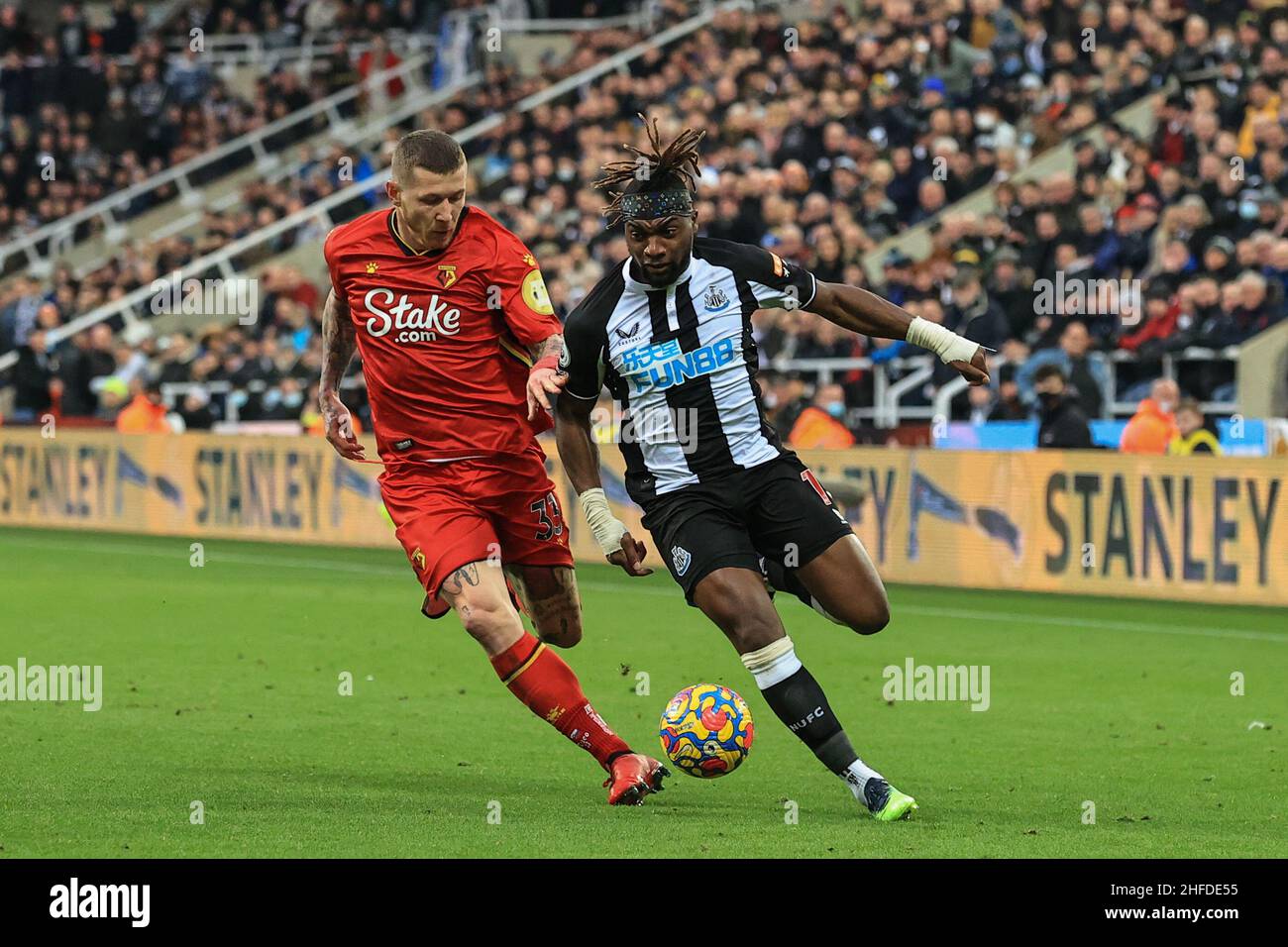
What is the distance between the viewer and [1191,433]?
1619cm

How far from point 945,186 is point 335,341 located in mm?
14264

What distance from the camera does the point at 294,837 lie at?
22.6 feet

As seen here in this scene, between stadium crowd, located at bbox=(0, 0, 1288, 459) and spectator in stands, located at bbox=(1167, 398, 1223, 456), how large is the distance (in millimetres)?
891

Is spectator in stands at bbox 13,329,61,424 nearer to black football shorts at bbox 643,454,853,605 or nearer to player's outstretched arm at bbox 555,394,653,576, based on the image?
player's outstretched arm at bbox 555,394,653,576

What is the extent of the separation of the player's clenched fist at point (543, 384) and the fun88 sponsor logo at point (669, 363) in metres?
0.34

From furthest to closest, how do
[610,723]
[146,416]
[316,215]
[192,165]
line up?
[192,165] < [316,215] < [146,416] < [610,723]

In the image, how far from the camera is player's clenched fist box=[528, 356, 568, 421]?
754cm

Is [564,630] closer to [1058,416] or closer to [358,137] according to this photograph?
[1058,416]

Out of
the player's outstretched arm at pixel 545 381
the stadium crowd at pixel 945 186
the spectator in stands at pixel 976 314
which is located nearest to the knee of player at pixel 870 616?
the player's outstretched arm at pixel 545 381

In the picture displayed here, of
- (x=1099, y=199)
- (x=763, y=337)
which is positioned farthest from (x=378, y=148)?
(x=1099, y=199)

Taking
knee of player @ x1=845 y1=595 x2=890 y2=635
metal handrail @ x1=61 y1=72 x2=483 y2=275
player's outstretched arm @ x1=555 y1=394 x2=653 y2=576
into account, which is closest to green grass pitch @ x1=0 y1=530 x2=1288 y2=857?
knee of player @ x1=845 y1=595 x2=890 y2=635

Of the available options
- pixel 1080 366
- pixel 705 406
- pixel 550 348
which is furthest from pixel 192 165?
pixel 705 406

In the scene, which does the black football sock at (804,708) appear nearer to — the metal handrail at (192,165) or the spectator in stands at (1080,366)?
the spectator in stands at (1080,366)
